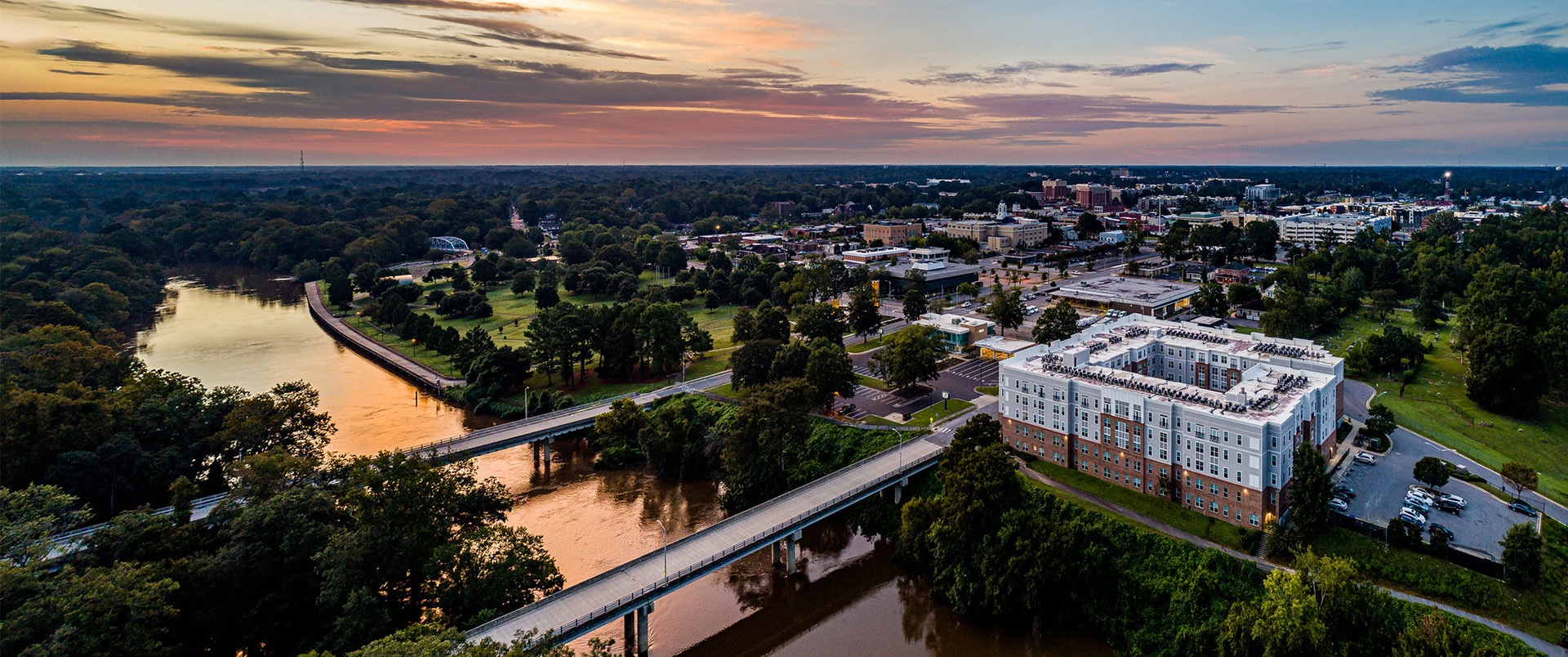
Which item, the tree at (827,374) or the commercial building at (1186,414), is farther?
the tree at (827,374)

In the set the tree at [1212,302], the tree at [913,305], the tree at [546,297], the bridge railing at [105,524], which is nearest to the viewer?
the bridge railing at [105,524]

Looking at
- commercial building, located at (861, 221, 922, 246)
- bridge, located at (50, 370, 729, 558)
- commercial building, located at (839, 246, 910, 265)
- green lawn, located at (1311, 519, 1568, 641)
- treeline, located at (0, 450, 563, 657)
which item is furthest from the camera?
commercial building, located at (861, 221, 922, 246)

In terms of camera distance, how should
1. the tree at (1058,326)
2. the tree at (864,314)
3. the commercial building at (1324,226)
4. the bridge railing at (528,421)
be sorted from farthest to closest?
the commercial building at (1324,226), the tree at (864,314), the tree at (1058,326), the bridge railing at (528,421)

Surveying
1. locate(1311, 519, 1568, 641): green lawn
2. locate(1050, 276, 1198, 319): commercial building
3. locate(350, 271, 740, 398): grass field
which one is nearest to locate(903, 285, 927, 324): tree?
locate(350, 271, 740, 398): grass field

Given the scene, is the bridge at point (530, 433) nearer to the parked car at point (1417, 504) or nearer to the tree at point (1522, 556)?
the parked car at point (1417, 504)

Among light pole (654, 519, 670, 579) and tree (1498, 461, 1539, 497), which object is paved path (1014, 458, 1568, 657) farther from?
light pole (654, 519, 670, 579)

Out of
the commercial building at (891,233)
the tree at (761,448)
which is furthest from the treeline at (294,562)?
the commercial building at (891,233)
